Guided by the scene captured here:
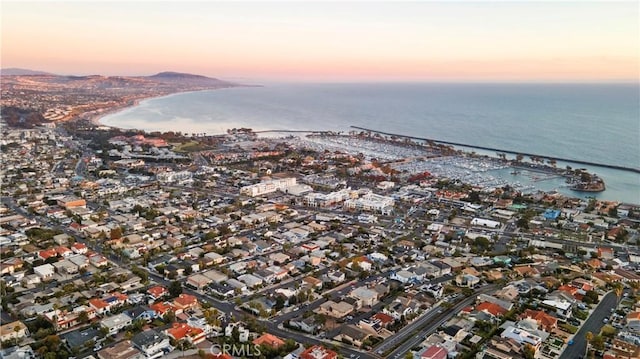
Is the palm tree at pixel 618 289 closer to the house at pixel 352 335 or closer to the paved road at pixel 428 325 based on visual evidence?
the paved road at pixel 428 325

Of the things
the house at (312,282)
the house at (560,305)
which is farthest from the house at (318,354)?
the house at (560,305)

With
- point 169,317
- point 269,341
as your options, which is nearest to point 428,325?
point 269,341

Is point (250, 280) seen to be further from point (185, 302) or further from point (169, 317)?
point (169, 317)

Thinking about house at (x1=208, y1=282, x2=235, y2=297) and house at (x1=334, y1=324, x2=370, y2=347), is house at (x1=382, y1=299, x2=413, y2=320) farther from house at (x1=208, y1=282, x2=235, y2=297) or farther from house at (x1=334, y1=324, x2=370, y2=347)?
house at (x1=208, y1=282, x2=235, y2=297)

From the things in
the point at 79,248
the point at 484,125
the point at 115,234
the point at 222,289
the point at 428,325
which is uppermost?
the point at 484,125

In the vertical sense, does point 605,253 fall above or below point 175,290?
below

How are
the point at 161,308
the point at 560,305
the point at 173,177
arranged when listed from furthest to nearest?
the point at 173,177, the point at 560,305, the point at 161,308

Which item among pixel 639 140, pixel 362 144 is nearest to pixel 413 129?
pixel 362 144
